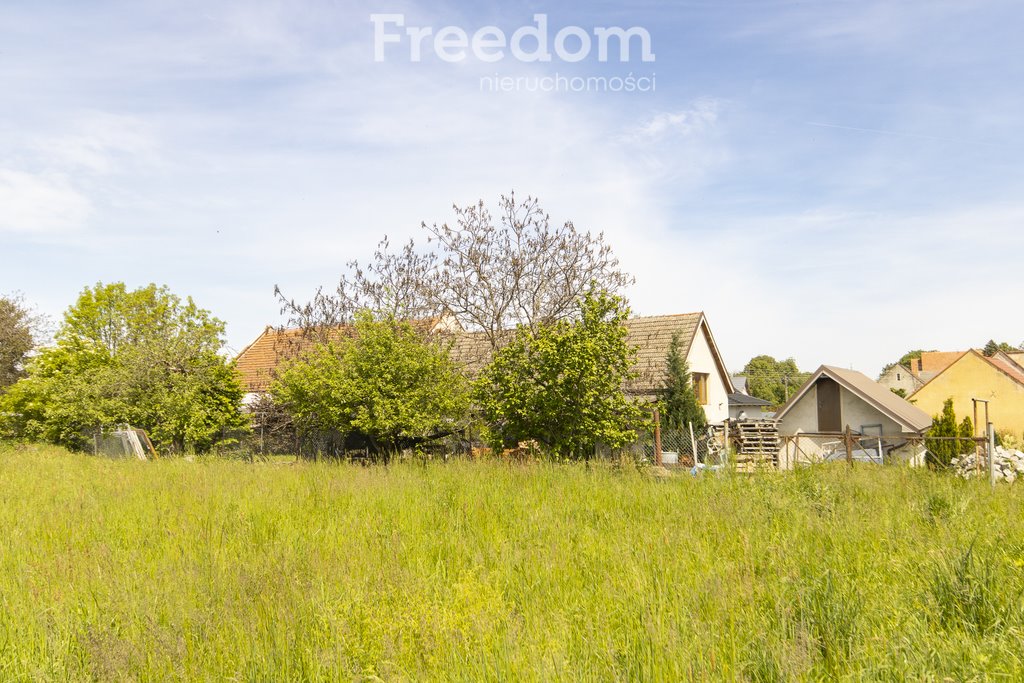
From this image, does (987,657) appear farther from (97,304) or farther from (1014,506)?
(97,304)

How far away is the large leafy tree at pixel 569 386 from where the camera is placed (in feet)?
56.0

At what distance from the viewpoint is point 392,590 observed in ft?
15.1

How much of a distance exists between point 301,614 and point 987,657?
3.68 metres

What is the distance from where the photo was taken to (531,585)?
4.92 m

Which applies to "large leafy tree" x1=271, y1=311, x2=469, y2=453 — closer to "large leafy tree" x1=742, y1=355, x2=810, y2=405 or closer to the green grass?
the green grass

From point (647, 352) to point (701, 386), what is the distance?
15.2 feet

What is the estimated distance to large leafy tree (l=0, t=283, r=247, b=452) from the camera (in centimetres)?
2438

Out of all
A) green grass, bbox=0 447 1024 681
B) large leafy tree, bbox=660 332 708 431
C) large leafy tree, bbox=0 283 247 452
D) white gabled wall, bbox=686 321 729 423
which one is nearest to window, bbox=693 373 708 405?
white gabled wall, bbox=686 321 729 423

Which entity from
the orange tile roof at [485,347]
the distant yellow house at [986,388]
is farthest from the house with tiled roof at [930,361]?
the orange tile roof at [485,347]

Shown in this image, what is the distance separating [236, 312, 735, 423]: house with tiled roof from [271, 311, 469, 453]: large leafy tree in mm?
2798

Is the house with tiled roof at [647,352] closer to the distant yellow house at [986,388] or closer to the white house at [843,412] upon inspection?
the white house at [843,412]

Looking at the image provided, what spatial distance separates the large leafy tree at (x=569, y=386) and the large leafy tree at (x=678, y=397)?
10799mm

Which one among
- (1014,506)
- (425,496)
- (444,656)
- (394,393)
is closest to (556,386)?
(394,393)

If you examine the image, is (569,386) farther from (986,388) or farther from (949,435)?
(986,388)
